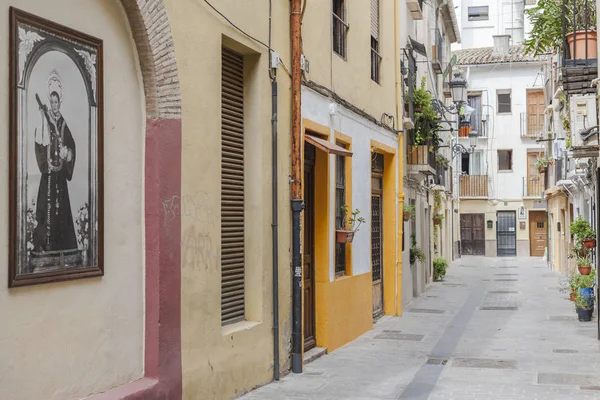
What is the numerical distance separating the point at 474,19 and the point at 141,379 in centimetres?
4812

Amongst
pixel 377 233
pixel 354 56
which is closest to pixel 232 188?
pixel 354 56

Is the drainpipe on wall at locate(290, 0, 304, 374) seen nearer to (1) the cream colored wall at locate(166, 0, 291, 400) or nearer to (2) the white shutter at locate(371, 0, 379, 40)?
(1) the cream colored wall at locate(166, 0, 291, 400)

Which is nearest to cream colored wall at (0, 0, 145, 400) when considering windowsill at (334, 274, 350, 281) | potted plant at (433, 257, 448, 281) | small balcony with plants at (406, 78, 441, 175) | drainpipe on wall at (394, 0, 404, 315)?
windowsill at (334, 274, 350, 281)

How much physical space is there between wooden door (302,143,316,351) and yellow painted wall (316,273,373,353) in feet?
0.37

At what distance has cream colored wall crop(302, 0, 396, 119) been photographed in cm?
1152

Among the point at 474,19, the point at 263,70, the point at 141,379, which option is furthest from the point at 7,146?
the point at 474,19

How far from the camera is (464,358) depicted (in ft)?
38.8

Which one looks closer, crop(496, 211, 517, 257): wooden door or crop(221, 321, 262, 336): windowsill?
crop(221, 321, 262, 336): windowsill

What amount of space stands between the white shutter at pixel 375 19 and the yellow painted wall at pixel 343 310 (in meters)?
4.65

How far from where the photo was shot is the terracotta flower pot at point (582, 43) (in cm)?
1409

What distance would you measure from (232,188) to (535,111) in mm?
39752

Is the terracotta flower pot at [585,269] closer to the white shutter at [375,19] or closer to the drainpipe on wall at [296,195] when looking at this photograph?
the white shutter at [375,19]

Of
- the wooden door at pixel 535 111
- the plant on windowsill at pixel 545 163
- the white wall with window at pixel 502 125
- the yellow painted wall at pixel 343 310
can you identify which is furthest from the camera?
the white wall with window at pixel 502 125

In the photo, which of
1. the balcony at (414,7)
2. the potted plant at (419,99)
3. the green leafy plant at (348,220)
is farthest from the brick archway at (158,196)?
A: the balcony at (414,7)
